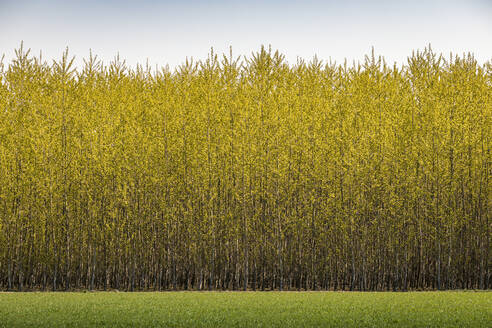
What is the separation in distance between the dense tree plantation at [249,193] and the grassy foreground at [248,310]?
2142mm

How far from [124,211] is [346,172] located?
5772mm

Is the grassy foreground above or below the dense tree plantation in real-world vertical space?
below

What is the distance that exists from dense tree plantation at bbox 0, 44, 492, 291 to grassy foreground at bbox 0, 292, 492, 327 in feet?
7.03

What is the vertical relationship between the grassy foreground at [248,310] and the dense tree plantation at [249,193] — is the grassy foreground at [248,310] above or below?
below

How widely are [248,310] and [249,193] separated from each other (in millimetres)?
4958

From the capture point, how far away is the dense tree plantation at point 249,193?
1302 centimetres

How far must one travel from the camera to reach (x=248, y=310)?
869 centimetres

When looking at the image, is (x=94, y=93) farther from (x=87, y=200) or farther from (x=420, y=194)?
(x=420, y=194)

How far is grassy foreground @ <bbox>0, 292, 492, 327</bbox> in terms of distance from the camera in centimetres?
762

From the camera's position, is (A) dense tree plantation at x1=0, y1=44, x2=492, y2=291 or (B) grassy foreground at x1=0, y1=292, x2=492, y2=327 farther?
(A) dense tree plantation at x1=0, y1=44, x2=492, y2=291

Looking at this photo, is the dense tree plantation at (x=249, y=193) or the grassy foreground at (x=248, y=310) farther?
the dense tree plantation at (x=249, y=193)

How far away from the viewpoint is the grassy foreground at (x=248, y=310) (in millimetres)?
7625

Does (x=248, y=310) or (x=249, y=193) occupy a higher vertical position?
(x=249, y=193)

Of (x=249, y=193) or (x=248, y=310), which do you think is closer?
(x=248, y=310)
